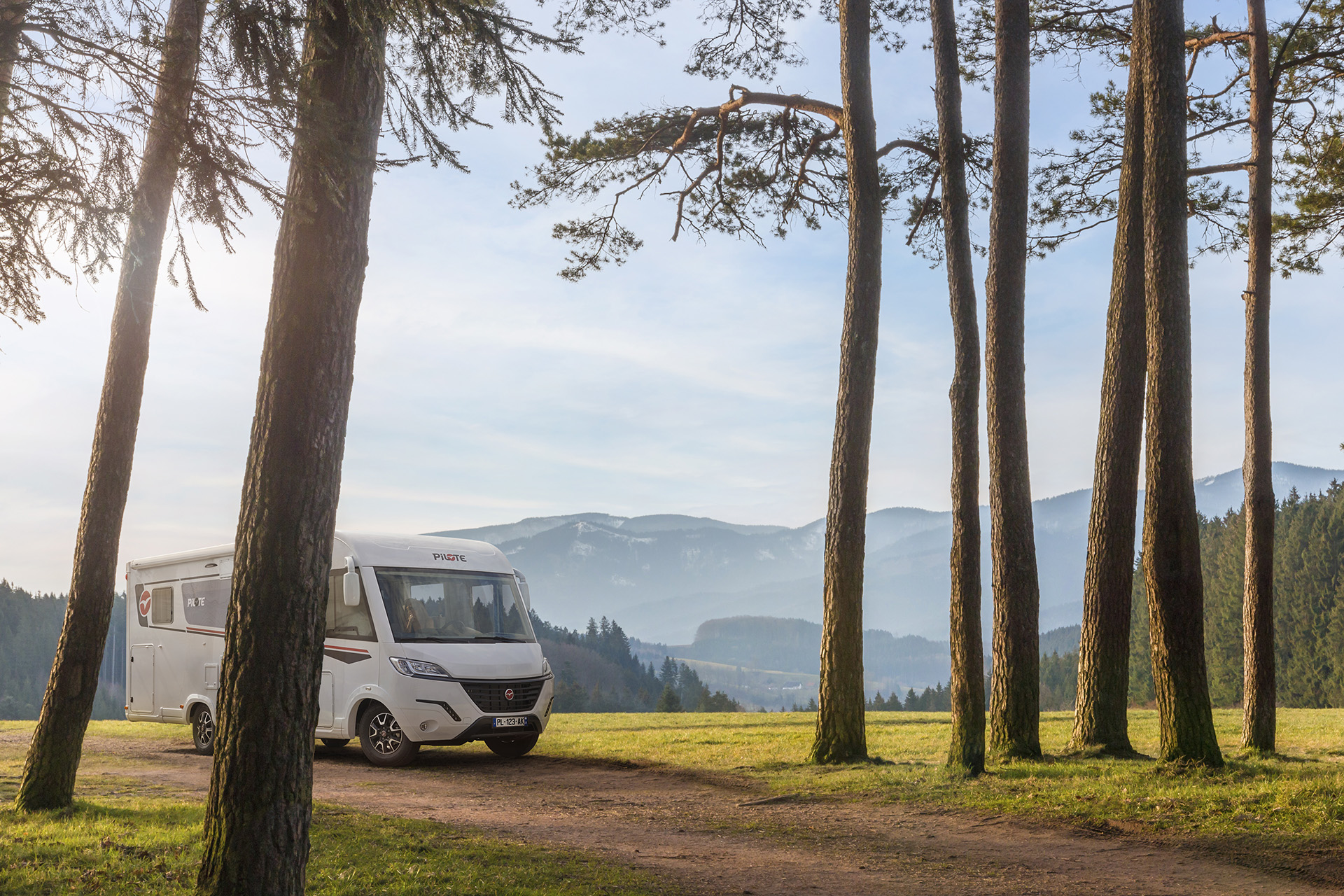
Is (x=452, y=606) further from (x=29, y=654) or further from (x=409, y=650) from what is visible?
(x=29, y=654)

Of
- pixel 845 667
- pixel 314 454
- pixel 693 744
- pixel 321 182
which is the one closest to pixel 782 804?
pixel 845 667

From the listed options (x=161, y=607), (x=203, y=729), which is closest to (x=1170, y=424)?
(x=203, y=729)

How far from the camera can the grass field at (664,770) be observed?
235 inches

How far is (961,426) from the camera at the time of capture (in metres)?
10.1

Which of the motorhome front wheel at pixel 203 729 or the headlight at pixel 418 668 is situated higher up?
the headlight at pixel 418 668

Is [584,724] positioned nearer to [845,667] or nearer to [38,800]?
[845,667]

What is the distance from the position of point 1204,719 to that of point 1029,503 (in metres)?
2.72

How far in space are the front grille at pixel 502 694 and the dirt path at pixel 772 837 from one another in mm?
821

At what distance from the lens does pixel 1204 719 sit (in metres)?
8.70

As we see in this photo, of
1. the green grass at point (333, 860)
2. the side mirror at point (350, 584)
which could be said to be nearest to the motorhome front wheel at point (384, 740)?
the side mirror at point (350, 584)

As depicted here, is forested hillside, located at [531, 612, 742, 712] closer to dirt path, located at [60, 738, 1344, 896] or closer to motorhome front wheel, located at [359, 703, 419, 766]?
motorhome front wheel, located at [359, 703, 419, 766]

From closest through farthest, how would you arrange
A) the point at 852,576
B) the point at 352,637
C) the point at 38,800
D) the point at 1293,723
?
the point at 38,800 < the point at 852,576 < the point at 352,637 < the point at 1293,723

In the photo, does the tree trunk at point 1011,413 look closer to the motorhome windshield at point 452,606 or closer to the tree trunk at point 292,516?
the motorhome windshield at point 452,606

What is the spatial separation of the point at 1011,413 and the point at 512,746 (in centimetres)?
763
